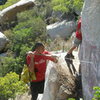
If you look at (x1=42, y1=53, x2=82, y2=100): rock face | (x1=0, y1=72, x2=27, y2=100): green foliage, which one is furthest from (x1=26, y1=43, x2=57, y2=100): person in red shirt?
(x1=0, y1=72, x2=27, y2=100): green foliage

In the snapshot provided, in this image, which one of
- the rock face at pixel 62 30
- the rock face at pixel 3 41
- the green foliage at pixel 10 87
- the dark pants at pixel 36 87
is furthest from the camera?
the rock face at pixel 3 41

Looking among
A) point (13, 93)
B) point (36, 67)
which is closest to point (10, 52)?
point (13, 93)

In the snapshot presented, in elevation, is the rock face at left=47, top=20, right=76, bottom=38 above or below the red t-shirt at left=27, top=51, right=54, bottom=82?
above

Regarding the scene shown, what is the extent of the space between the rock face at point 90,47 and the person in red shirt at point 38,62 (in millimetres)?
864

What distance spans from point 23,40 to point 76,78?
72.8 feet

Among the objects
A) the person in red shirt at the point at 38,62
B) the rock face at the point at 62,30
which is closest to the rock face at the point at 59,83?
the person in red shirt at the point at 38,62

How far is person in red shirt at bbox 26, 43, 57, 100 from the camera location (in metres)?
7.36

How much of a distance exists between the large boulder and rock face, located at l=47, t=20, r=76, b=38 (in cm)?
777

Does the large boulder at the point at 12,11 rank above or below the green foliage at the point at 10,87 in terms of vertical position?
above

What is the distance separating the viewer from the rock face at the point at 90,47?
632 cm

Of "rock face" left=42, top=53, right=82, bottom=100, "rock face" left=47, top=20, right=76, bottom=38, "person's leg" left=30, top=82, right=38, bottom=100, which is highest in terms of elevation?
"rock face" left=47, top=20, right=76, bottom=38

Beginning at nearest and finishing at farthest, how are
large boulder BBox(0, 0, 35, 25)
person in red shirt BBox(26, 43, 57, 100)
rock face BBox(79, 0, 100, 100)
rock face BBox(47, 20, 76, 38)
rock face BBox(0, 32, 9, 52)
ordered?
1. rock face BBox(79, 0, 100, 100)
2. person in red shirt BBox(26, 43, 57, 100)
3. rock face BBox(47, 20, 76, 38)
4. rock face BBox(0, 32, 9, 52)
5. large boulder BBox(0, 0, 35, 25)

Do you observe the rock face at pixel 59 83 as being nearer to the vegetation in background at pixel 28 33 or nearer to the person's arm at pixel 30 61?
the person's arm at pixel 30 61

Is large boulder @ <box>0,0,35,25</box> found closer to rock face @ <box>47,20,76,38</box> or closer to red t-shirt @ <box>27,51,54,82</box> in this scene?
rock face @ <box>47,20,76,38</box>
